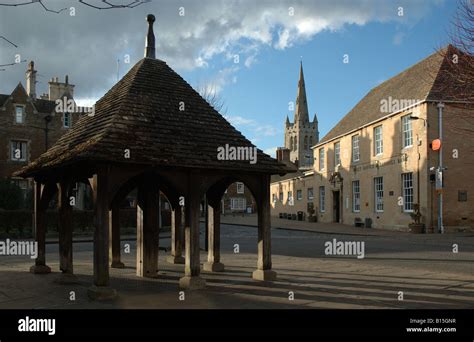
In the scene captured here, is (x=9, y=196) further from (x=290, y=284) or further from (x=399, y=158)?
(x=290, y=284)

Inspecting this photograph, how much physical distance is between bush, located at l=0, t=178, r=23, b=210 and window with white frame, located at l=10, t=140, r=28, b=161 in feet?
22.0

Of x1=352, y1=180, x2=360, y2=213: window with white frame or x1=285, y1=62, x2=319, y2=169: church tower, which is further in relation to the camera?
x1=285, y1=62, x2=319, y2=169: church tower

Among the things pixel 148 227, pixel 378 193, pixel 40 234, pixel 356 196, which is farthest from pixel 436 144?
pixel 40 234

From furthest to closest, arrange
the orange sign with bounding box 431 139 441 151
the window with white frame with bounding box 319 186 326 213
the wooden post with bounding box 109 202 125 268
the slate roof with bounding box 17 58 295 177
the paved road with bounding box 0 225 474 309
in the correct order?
the window with white frame with bounding box 319 186 326 213
the orange sign with bounding box 431 139 441 151
the wooden post with bounding box 109 202 125 268
the slate roof with bounding box 17 58 295 177
the paved road with bounding box 0 225 474 309

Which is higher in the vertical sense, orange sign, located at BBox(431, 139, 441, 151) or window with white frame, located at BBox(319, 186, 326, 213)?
orange sign, located at BBox(431, 139, 441, 151)

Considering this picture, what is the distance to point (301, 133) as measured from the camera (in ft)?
360

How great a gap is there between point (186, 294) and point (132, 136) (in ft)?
11.3

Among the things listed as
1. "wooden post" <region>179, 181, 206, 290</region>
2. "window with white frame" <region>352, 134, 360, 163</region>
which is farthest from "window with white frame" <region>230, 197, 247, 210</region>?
"wooden post" <region>179, 181, 206, 290</region>

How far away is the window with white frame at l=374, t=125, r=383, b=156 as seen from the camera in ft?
109

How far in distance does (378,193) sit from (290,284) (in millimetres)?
23583

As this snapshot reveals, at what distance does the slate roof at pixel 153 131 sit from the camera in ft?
32.4

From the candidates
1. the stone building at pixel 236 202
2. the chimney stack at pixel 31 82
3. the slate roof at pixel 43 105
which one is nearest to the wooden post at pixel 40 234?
the slate roof at pixel 43 105

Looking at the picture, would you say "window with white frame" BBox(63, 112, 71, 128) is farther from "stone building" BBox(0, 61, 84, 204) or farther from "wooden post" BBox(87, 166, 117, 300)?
"wooden post" BBox(87, 166, 117, 300)
